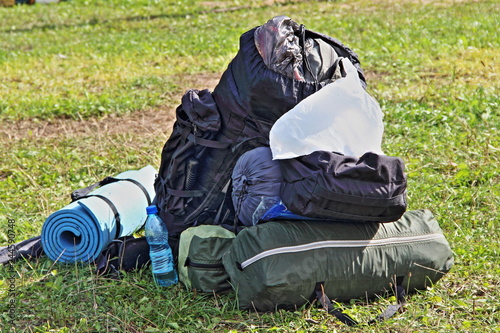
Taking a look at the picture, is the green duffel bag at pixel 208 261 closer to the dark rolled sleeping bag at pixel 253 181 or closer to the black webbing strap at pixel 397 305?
the dark rolled sleeping bag at pixel 253 181

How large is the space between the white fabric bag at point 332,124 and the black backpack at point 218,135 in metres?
0.15

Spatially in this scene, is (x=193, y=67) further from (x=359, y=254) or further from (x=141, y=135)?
(x=359, y=254)

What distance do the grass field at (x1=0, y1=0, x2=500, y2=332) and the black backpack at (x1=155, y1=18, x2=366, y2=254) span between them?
464mm

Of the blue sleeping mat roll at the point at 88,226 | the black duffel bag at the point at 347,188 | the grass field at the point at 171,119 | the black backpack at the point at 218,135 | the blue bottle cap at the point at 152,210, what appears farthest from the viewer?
the blue sleeping mat roll at the point at 88,226

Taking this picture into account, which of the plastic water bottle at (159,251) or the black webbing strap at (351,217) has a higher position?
the black webbing strap at (351,217)

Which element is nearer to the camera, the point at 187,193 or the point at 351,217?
the point at 351,217

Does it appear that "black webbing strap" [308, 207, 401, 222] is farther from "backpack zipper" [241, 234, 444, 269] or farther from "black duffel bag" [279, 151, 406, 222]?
"backpack zipper" [241, 234, 444, 269]

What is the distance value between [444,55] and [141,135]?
424 cm

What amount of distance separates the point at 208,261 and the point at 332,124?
91cm

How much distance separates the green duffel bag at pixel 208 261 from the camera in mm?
3188

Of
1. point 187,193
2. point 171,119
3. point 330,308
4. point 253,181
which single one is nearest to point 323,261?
point 330,308

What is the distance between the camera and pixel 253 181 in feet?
10.5

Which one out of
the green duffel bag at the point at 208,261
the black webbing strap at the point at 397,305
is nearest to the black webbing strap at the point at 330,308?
the black webbing strap at the point at 397,305

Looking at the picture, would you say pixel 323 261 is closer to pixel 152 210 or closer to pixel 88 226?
pixel 152 210
